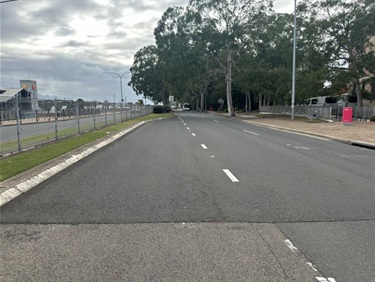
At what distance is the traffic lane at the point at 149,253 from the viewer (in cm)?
382

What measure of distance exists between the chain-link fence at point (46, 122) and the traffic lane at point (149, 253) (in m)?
7.83

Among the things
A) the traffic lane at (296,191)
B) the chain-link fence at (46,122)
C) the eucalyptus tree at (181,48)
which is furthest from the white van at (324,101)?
the traffic lane at (296,191)

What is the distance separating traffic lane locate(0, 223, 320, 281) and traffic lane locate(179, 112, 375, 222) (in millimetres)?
881

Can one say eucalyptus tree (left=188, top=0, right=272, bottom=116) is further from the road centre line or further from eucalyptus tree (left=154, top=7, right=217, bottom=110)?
the road centre line

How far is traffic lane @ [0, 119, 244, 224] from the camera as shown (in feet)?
18.8

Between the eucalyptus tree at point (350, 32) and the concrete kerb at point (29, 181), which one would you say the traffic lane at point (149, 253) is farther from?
the eucalyptus tree at point (350, 32)

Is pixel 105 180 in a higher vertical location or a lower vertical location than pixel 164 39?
lower

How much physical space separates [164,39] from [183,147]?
131ft

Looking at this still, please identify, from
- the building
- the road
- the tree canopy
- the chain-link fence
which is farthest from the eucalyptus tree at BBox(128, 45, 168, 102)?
the road

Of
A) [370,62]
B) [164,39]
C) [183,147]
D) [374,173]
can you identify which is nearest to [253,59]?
[164,39]

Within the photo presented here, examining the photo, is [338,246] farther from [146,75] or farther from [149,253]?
[146,75]

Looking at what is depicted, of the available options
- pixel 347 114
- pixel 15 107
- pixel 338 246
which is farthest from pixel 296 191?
pixel 347 114

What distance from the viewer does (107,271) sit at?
12.8ft

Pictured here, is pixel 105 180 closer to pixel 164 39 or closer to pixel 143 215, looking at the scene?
pixel 143 215
